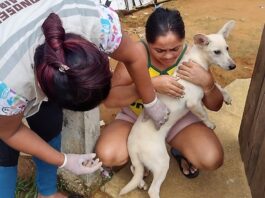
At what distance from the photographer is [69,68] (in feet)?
4.10

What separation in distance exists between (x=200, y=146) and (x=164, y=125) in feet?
0.80

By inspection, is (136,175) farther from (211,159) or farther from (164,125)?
(211,159)

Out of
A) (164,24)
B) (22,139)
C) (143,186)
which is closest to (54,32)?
(22,139)

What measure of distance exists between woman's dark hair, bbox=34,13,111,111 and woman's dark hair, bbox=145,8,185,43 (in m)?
0.83

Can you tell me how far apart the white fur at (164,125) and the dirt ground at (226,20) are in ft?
3.94

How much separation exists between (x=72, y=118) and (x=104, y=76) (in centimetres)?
95

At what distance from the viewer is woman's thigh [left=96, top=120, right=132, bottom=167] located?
2330 millimetres

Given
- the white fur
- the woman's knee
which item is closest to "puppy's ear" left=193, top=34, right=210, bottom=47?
the white fur

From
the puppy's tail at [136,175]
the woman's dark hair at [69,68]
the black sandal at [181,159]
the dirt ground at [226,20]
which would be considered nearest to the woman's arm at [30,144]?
the woman's dark hair at [69,68]

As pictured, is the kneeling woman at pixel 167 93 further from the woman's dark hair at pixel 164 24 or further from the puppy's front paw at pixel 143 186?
the puppy's front paw at pixel 143 186

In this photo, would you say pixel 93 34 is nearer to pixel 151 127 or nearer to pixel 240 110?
pixel 151 127

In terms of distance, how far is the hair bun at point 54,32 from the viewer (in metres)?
1.27

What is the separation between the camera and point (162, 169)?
221 centimetres

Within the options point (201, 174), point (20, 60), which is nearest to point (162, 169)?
point (201, 174)
